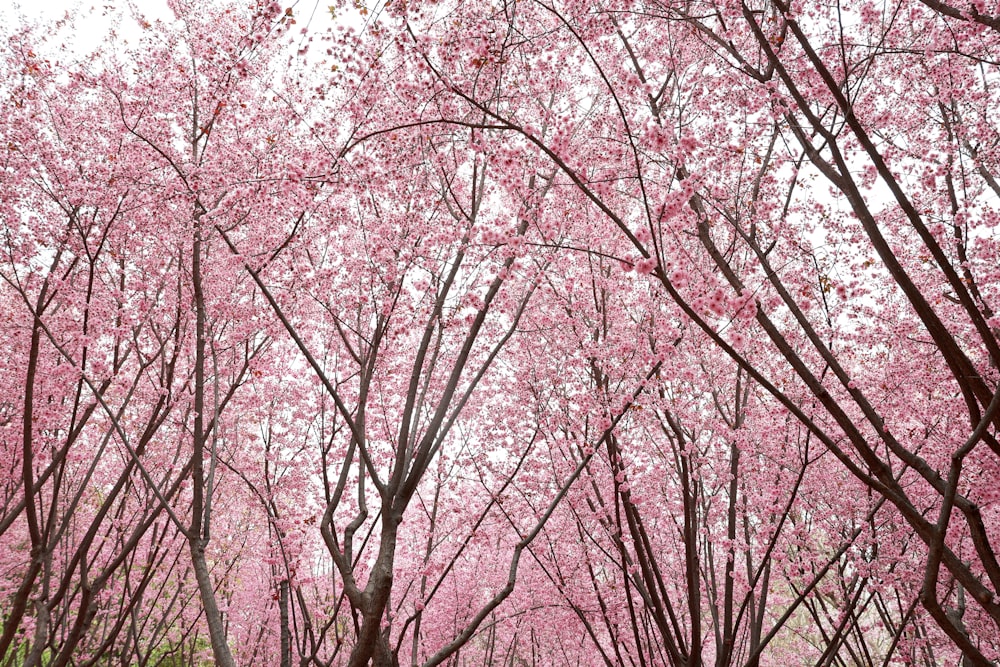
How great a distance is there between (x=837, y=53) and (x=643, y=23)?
6.28ft

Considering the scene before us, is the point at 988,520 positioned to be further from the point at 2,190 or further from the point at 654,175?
the point at 2,190

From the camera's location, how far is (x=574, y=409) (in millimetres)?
7875

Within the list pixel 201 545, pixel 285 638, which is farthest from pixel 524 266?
A: pixel 285 638

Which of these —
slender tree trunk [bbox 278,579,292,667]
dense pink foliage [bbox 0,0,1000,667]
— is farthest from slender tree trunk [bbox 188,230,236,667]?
slender tree trunk [bbox 278,579,292,667]

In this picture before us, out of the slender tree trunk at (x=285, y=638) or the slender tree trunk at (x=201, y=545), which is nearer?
the slender tree trunk at (x=201, y=545)

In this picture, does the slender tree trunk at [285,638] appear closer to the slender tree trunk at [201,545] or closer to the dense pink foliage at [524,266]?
the dense pink foliage at [524,266]

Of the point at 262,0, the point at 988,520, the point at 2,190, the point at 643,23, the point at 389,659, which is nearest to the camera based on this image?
the point at 262,0

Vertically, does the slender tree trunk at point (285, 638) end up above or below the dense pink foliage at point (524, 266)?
below

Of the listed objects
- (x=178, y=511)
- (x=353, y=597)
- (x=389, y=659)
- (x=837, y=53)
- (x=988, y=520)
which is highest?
(x=837, y=53)

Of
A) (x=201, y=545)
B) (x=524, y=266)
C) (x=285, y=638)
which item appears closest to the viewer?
(x=201, y=545)

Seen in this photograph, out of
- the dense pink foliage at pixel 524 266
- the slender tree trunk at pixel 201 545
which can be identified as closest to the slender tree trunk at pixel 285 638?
the dense pink foliage at pixel 524 266

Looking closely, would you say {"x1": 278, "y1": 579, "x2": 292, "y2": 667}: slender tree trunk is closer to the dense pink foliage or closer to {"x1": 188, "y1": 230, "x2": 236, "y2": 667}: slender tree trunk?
the dense pink foliage

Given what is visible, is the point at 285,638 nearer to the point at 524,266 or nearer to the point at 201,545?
the point at 201,545

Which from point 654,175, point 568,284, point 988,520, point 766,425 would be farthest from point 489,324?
point 988,520
